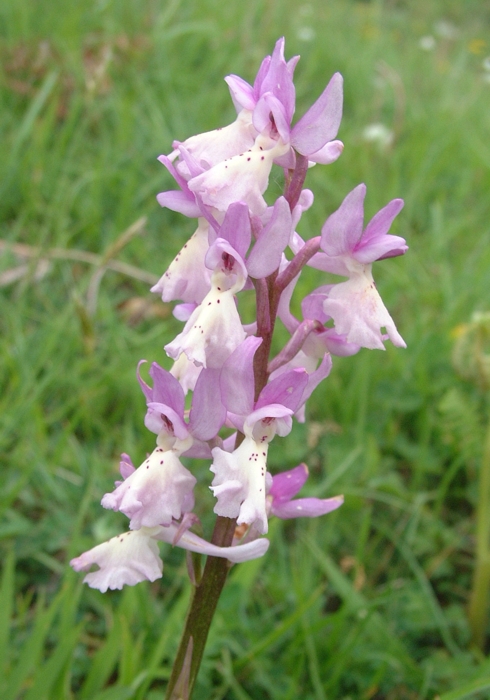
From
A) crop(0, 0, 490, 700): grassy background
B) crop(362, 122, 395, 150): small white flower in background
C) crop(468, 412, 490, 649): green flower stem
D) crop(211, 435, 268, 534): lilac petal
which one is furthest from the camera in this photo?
crop(362, 122, 395, 150): small white flower in background

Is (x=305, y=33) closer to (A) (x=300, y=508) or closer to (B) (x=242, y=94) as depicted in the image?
(B) (x=242, y=94)

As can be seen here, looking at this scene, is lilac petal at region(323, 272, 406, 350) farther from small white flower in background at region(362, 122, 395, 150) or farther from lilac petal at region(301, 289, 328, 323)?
small white flower in background at region(362, 122, 395, 150)

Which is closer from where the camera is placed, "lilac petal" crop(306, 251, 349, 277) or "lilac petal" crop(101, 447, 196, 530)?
"lilac petal" crop(101, 447, 196, 530)

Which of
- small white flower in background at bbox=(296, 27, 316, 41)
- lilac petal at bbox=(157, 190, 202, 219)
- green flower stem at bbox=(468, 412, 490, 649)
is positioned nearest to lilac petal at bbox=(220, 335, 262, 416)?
lilac petal at bbox=(157, 190, 202, 219)

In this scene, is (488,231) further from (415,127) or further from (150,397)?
(150,397)

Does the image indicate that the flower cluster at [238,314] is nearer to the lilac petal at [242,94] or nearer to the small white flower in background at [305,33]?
the lilac petal at [242,94]

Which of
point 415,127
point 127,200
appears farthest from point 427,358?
point 415,127

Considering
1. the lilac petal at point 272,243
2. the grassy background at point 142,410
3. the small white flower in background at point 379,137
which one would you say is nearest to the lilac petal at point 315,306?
the lilac petal at point 272,243

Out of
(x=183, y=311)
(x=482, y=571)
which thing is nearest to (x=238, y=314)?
(x=183, y=311)
